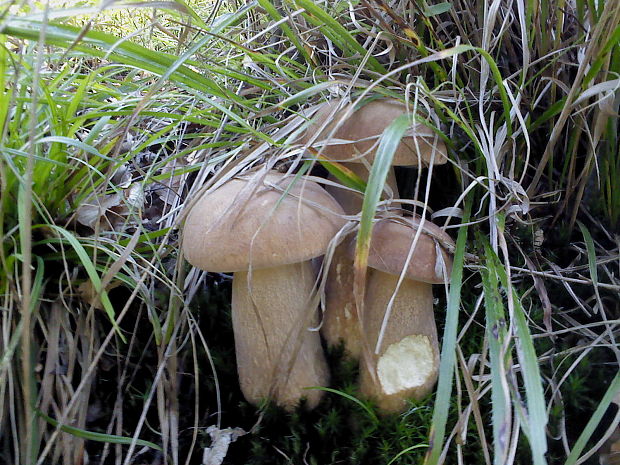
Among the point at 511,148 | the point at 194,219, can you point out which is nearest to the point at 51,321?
the point at 194,219

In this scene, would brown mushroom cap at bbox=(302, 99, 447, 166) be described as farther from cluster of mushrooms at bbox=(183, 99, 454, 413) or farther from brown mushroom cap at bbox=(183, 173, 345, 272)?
brown mushroom cap at bbox=(183, 173, 345, 272)

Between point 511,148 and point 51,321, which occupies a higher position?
point 511,148

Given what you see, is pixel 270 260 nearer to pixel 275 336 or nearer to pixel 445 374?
pixel 275 336

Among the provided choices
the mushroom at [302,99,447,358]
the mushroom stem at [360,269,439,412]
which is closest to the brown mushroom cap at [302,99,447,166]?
the mushroom at [302,99,447,358]

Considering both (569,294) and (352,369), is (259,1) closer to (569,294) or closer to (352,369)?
(352,369)

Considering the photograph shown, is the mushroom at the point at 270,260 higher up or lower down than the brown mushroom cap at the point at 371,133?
lower down

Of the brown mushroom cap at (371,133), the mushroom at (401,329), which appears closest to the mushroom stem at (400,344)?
the mushroom at (401,329)

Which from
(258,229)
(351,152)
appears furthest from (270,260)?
(351,152)

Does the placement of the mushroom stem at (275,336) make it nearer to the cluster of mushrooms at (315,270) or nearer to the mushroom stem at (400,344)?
the cluster of mushrooms at (315,270)
